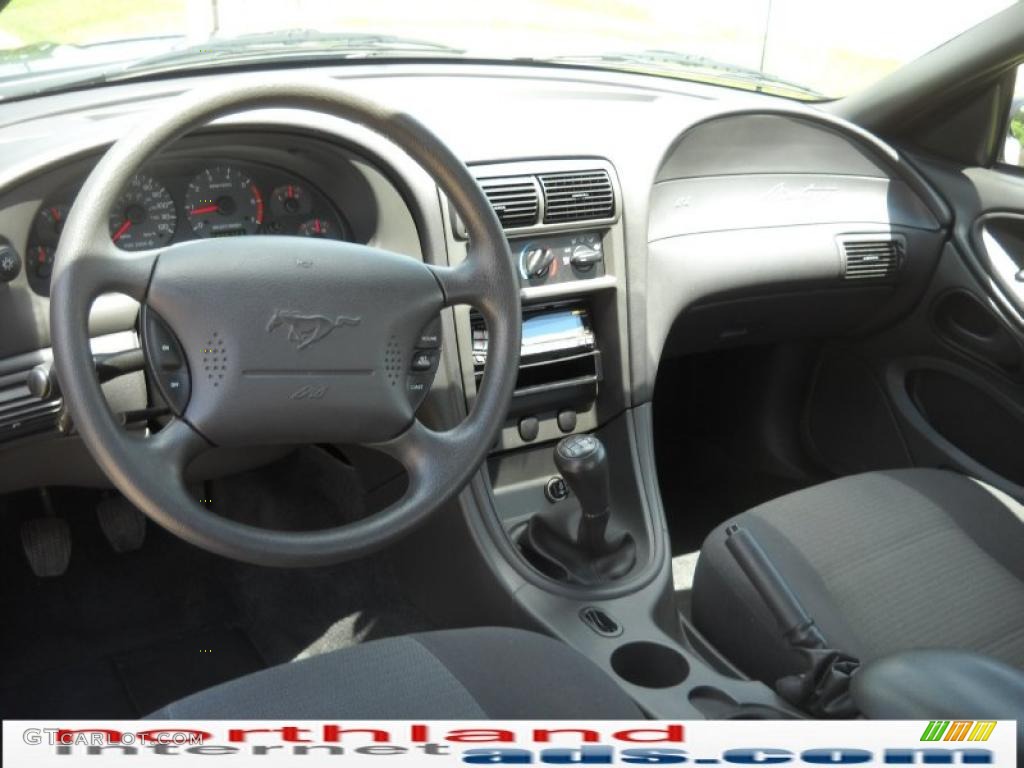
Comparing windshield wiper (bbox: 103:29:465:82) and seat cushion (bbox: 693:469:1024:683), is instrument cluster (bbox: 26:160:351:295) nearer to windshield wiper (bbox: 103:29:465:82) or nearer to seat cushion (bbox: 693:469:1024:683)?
windshield wiper (bbox: 103:29:465:82)

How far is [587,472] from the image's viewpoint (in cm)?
189

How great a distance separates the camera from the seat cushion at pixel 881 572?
1729mm

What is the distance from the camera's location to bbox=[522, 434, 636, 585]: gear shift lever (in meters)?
1.90

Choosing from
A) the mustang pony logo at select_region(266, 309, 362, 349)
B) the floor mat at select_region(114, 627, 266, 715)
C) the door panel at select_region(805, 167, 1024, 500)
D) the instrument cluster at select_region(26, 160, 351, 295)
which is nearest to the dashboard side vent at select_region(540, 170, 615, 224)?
the instrument cluster at select_region(26, 160, 351, 295)

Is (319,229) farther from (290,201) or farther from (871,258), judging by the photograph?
(871,258)

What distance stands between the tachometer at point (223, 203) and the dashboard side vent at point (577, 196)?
0.49 m

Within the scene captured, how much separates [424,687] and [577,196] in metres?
1.01

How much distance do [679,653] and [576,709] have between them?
0.58 m

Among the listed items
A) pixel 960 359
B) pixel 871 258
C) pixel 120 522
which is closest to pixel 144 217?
pixel 120 522

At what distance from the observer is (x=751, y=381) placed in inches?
114

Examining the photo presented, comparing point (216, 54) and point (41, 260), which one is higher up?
point (216, 54)

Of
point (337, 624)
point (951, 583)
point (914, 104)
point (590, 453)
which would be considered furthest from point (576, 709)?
point (914, 104)

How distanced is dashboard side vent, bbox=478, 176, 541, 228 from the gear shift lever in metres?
0.38

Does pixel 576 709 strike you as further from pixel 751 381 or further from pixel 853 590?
pixel 751 381
